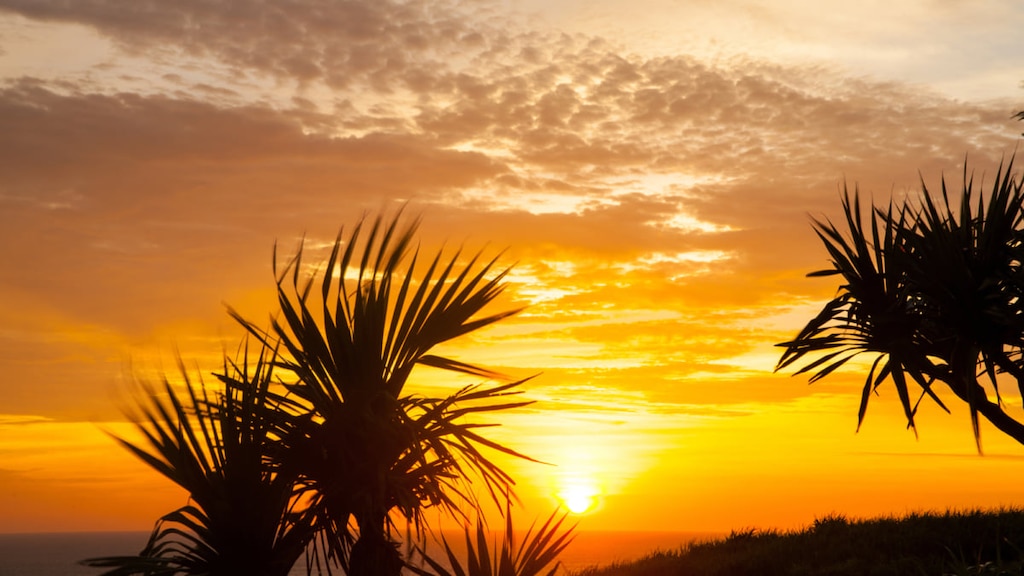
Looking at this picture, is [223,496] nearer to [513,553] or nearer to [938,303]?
[513,553]

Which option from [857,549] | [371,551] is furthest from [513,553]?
[857,549]

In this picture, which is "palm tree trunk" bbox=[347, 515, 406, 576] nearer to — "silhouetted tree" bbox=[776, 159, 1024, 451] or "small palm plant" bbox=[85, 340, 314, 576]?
"small palm plant" bbox=[85, 340, 314, 576]

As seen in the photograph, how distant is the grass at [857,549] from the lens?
1222 centimetres

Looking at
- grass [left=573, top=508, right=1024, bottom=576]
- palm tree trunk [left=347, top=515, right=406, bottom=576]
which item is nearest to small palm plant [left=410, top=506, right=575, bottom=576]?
palm tree trunk [left=347, top=515, right=406, bottom=576]

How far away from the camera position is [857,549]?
43.1 feet

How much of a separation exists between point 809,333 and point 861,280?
3.16 ft

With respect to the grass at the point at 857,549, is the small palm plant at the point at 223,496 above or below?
above

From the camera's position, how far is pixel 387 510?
21.5 feet

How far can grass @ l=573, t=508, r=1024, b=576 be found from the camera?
12.2m

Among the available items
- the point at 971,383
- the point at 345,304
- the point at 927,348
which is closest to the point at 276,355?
the point at 345,304

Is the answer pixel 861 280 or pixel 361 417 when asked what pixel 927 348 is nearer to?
pixel 861 280

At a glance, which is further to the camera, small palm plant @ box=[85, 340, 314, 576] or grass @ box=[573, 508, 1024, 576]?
grass @ box=[573, 508, 1024, 576]

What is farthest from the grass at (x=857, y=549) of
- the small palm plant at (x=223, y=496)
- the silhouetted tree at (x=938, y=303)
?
the small palm plant at (x=223, y=496)

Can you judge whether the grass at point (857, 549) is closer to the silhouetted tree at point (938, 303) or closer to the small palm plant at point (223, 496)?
the silhouetted tree at point (938, 303)
